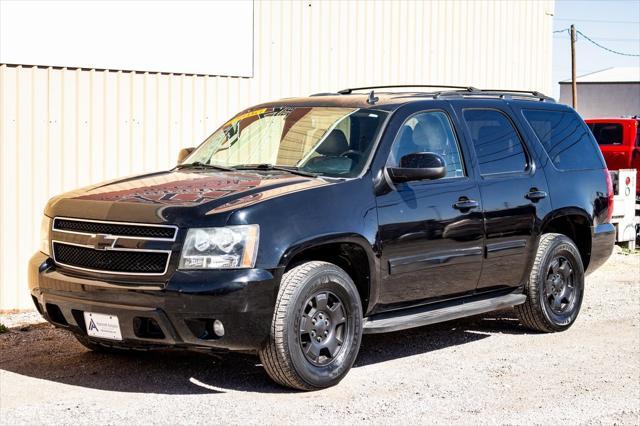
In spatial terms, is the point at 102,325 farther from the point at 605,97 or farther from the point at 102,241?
the point at 605,97

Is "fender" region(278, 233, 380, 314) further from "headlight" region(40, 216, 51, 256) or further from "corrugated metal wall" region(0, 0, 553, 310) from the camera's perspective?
"corrugated metal wall" region(0, 0, 553, 310)

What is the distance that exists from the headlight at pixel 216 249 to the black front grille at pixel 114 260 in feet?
0.49

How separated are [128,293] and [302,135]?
1.97 meters

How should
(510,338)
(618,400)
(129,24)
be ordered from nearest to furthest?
(618,400), (510,338), (129,24)

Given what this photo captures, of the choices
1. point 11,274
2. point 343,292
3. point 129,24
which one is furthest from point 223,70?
point 343,292

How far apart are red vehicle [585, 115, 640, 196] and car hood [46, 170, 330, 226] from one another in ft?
46.8

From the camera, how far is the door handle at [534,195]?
8445 millimetres

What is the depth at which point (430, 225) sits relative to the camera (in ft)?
24.5

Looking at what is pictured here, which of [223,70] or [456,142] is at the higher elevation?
[223,70]

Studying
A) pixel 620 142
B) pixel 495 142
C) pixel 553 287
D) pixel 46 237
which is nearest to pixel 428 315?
pixel 495 142

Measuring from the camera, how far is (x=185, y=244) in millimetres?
6301

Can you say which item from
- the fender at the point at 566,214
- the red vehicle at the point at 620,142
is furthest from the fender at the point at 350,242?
the red vehicle at the point at 620,142

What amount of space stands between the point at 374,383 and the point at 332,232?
103 centimetres

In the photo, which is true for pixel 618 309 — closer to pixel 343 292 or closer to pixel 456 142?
pixel 456 142
